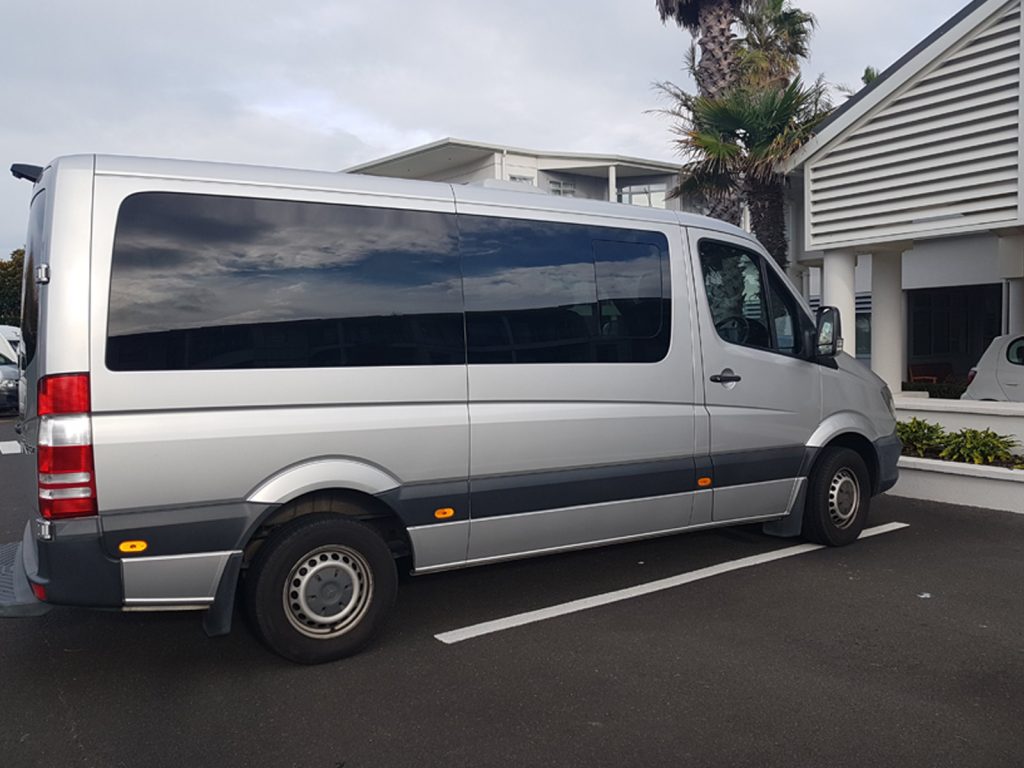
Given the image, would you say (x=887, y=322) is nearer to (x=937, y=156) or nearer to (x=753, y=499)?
(x=937, y=156)

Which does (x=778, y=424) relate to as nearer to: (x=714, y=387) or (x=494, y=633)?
(x=714, y=387)

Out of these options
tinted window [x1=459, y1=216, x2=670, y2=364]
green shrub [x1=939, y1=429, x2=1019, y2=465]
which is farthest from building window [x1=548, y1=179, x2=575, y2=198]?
tinted window [x1=459, y1=216, x2=670, y2=364]

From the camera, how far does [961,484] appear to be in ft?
27.0

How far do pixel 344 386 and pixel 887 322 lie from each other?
29.8 ft

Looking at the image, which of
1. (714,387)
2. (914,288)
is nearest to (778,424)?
(714,387)

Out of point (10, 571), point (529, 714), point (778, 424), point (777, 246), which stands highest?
point (777, 246)

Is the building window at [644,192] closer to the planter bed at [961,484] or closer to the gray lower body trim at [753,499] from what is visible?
the planter bed at [961,484]

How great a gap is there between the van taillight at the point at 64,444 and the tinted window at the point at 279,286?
0.20 metres

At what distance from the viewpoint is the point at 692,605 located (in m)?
5.38

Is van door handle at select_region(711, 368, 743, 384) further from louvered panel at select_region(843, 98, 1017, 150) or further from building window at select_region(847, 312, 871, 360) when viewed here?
building window at select_region(847, 312, 871, 360)

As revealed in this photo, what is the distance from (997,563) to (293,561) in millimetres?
4799

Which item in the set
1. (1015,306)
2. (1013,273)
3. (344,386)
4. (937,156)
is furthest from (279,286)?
(1015,306)

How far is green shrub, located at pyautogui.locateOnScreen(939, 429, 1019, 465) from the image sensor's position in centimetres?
846

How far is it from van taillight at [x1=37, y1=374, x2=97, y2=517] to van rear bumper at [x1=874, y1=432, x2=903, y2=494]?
210 inches
